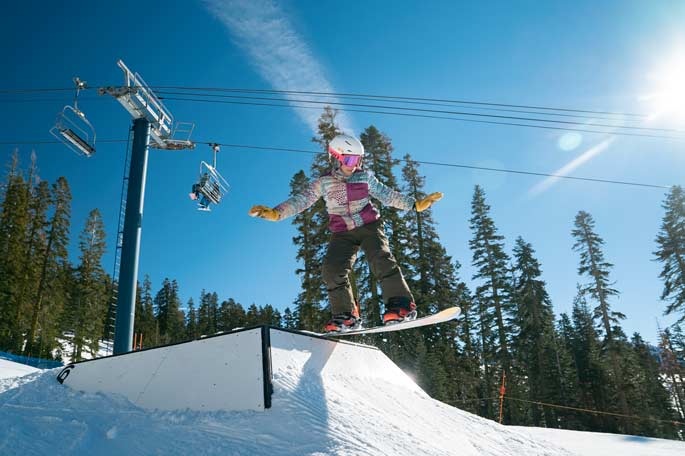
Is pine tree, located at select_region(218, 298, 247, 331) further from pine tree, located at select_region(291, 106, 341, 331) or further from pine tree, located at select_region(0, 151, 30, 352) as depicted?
pine tree, located at select_region(291, 106, 341, 331)

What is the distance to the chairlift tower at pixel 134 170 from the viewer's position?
27.4 feet

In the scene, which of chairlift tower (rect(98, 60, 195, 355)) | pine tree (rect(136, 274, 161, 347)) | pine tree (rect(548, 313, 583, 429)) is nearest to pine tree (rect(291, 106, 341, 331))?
chairlift tower (rect(98, 60, 195, 355))

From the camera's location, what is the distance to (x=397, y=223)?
21.8 metres

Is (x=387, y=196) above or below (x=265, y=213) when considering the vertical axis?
above

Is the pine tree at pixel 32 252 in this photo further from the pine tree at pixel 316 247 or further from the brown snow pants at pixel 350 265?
the brown snow pants at pixel 350 265

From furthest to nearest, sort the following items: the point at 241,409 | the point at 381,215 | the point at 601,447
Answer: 1. the point at 381,215
2. the point at 601,447
3. the point at 241,409

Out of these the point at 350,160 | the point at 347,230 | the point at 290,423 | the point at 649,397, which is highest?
the point at 350,160

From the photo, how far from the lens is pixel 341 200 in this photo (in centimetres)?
482

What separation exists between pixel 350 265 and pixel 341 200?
784mm

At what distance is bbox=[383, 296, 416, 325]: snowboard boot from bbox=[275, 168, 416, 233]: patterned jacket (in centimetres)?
98

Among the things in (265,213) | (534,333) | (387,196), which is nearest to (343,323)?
(265,213)

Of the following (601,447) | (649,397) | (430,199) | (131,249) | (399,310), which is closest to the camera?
(399,310)

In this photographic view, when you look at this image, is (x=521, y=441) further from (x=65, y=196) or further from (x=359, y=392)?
(x=65, y=196)

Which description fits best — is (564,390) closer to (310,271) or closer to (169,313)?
(310,271)
